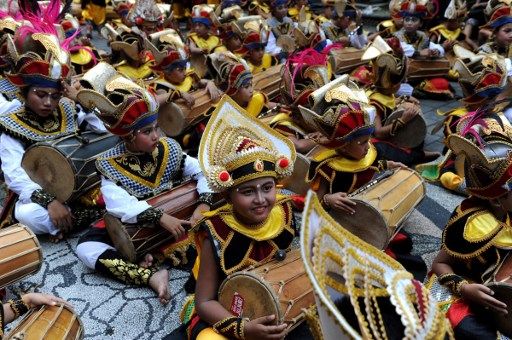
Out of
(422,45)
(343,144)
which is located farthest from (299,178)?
(422,45)

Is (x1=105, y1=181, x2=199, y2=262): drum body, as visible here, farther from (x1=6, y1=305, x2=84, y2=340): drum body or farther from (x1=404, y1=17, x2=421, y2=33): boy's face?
(x1=404, y1=17, x2=421, y2=33): boy's face

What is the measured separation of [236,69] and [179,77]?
1.02 meters

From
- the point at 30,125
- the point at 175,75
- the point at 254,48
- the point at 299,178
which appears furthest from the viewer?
the point at 254,48

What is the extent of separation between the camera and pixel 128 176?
3469 mm

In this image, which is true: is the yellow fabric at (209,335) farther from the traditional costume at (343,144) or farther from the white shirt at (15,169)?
the white shirt at (15,169)

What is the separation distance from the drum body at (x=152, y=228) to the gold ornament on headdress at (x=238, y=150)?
94 centimetres

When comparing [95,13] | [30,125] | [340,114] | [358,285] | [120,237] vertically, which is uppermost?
[358,285]

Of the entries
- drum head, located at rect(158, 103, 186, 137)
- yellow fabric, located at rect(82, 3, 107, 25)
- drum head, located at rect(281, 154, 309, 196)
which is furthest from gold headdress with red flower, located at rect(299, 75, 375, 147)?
yellow fabric, located at rect(82, 3, 107, 25)

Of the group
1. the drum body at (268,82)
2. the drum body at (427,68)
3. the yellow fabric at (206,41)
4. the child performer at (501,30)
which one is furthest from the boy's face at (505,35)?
the yellow fabric at (206,41)

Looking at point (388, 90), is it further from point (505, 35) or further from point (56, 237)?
point (56, 237)

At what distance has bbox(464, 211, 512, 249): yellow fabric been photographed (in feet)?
8.25

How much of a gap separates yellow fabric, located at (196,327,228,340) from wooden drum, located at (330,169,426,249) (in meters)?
1.23

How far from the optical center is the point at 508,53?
20.1 feet

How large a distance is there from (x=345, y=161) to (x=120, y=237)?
1659 millimetres
